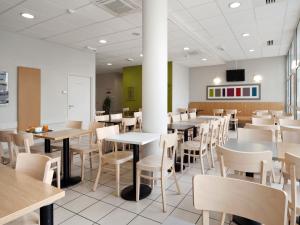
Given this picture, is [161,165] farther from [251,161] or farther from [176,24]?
[176,24]

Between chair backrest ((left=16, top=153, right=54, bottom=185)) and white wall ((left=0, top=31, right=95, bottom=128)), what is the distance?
4208 millimetres

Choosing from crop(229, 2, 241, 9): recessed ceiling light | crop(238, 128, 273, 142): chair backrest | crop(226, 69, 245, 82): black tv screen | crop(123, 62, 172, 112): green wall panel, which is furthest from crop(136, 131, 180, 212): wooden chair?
crop(226, 69, 245, 82): black tv screen

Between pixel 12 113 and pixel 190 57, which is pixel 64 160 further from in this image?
pixel 190 57

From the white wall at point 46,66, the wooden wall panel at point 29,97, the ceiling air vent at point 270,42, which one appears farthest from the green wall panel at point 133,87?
the ceiling air vent at point 270,42

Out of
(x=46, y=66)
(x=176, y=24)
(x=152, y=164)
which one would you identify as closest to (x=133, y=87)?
(x=46, y=66)

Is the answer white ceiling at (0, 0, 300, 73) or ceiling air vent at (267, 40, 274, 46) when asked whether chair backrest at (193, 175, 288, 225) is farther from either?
ceiling air vent at (267, 40, 274, 46)

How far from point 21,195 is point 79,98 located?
6.18 m

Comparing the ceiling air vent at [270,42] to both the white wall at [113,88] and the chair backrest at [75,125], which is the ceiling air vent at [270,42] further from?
the white wall at [113,88]

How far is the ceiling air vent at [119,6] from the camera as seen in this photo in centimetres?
368

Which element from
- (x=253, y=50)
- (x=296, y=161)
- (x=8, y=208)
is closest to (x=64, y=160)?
(x=8, y=208)

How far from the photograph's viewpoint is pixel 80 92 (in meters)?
7.04

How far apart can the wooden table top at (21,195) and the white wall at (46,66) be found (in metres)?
4.54

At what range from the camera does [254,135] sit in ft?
9.45

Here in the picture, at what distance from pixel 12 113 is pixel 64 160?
3.03 meters
